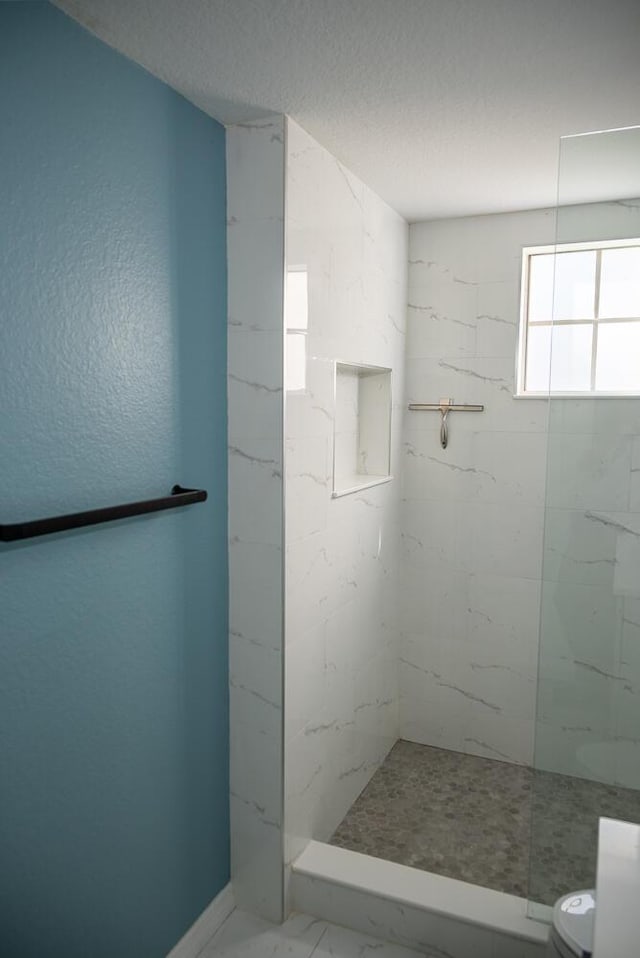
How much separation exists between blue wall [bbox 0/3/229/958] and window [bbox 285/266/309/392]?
20 cm

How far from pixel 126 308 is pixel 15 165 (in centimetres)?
40

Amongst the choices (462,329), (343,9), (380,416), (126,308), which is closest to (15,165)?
(126,308)

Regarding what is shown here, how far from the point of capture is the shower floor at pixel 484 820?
1930mm

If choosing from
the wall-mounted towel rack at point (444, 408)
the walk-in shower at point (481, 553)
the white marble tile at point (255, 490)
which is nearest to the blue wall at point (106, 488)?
the white marble tile at point (255, 490)

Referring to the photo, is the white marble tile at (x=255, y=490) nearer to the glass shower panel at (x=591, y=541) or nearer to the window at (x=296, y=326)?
the window at (x=296, y=326)

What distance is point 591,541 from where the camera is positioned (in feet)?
6.12

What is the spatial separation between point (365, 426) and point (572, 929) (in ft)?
6.48

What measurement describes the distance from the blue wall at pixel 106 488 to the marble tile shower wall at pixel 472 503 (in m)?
1.33

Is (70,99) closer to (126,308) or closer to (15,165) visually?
(15,165)

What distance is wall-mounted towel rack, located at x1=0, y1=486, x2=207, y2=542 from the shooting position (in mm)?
1275

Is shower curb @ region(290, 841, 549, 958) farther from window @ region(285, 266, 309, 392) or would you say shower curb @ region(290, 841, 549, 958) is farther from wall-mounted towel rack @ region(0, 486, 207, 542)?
window @ region(285, 266, 309, 392)

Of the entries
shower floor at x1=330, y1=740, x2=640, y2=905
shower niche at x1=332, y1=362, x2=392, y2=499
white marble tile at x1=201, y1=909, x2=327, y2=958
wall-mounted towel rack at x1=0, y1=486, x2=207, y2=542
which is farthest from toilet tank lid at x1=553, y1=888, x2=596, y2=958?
shower niche at x1=332, y1=362, x2=392, y2=499

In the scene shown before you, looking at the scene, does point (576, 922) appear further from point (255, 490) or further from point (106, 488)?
point (106, 488)

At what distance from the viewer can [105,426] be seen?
161 cm
